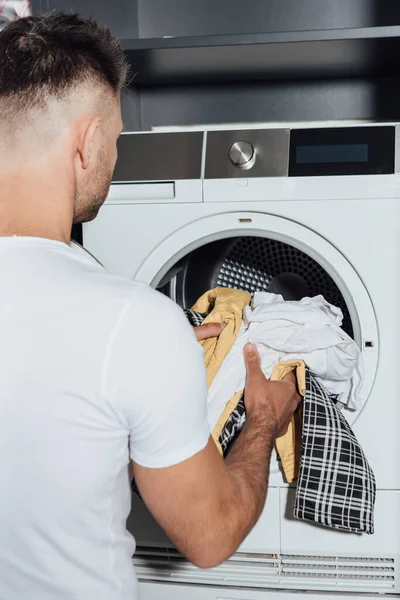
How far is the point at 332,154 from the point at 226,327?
1.22ft

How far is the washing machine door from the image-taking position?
1383 millimetres

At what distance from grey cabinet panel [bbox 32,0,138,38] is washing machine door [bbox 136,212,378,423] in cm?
53

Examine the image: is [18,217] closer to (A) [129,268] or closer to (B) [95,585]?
(B) [95,585]

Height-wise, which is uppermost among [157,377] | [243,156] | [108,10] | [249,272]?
[108,10]

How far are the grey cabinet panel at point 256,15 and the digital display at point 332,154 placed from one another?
69cm

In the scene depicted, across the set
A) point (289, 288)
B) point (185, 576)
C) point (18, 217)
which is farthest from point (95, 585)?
point (289, 288)

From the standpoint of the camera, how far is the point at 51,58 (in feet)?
2.65

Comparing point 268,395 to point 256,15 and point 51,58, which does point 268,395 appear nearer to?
point 51,58

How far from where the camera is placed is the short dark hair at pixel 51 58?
2.61 feet

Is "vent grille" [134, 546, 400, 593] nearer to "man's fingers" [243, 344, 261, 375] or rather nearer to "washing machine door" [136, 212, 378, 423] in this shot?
"washing machine door" [136, 212, 378, 423]

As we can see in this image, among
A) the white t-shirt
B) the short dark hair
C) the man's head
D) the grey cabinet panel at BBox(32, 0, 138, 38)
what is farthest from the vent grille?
the grey cabinet panel at BBox(32, 0, 138, 38)

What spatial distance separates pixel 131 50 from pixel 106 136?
0.79 meters

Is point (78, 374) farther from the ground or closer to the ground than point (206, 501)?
farther from the ground

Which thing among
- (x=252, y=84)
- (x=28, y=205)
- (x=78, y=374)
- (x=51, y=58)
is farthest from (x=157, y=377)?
(x=252, y=84)
